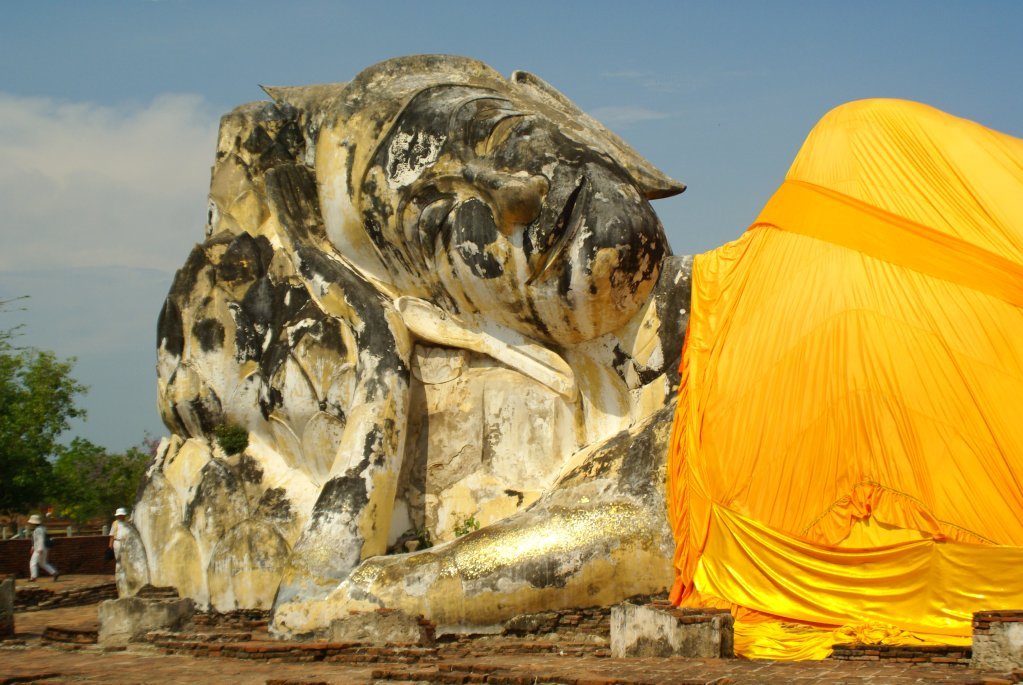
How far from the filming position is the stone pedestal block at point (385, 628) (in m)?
8.62

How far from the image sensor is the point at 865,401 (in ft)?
26.3

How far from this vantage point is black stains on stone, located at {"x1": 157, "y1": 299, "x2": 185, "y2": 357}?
11938mm

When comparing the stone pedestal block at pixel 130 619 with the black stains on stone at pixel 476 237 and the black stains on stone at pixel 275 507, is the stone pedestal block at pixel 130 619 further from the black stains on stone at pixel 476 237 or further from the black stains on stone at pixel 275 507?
the black stains on stone at pixel 476 237

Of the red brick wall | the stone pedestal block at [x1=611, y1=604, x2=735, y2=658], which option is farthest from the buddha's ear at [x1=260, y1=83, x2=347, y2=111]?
the red brick wall

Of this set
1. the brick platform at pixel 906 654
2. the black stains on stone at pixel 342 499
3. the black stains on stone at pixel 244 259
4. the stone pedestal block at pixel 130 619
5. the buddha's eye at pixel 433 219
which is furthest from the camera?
the black stains on stone at pixel 244 259

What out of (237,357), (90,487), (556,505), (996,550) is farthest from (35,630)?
(90,487)

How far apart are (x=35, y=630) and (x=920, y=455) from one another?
6.87 m

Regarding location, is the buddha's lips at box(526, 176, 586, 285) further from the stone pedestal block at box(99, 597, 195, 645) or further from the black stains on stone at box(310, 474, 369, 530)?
the stone pedestal block at box(99, 597, 195, 645)

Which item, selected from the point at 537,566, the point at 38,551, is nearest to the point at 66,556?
the point at 38,551

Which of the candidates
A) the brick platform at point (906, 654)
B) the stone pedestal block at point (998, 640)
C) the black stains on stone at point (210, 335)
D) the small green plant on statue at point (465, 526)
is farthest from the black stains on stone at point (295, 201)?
the stone pedestal block at point (998, 640)

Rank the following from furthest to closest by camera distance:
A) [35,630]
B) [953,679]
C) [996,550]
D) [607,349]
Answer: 1. [35,630]
2. [607,349]
3. [996,550]
4. [953,679]

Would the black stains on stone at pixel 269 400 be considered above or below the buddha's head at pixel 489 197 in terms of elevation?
below

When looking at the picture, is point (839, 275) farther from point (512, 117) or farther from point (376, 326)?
point (376, 326)

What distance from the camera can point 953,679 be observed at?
6.32m
